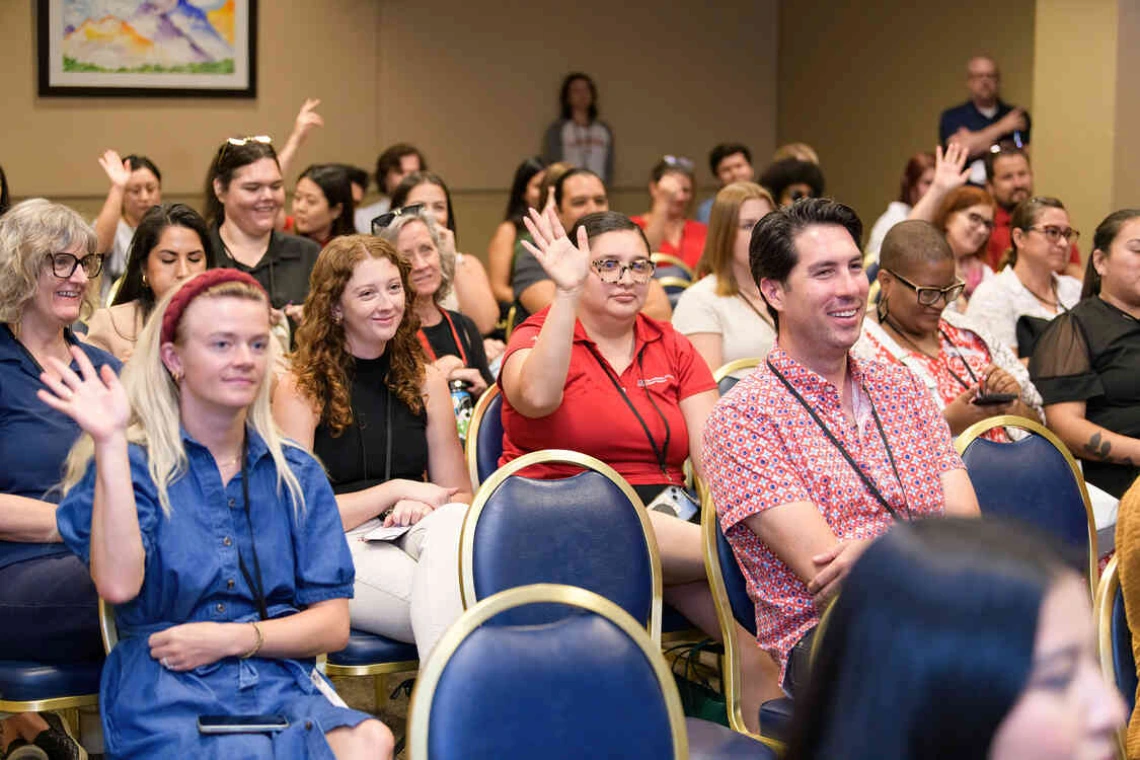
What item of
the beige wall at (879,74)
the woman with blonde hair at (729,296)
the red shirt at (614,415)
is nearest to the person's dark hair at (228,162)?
the woman with blonde hair at (729,296)

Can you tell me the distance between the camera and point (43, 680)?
8.64 ft

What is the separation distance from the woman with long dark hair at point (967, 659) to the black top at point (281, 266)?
370 centimetres

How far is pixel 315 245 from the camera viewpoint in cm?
473

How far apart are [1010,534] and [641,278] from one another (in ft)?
8.07

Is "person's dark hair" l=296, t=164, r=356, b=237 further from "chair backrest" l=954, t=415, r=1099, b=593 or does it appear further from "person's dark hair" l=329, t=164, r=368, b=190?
"chair backrest" l=954, t=415, r=1099, b=593

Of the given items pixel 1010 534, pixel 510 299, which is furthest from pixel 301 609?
pixel 510 299

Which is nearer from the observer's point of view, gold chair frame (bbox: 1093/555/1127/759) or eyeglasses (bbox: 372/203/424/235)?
gold chair frame (bbox: 1093/555/1127/759)

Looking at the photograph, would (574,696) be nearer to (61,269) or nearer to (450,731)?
(450,731)

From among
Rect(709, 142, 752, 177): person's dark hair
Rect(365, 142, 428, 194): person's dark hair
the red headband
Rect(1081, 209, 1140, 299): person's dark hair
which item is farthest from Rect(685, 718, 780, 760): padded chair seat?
Rect(709, 142, 752, 177): person's dark hair

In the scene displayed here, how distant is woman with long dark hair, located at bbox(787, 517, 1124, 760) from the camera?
3.20 ft

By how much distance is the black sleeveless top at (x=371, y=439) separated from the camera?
3246 millimetres

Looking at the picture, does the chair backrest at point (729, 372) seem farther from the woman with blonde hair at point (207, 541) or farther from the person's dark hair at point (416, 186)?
the person's dark hair at point (416, 186)

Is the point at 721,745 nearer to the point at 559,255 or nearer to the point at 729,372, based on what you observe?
the point at 559,255

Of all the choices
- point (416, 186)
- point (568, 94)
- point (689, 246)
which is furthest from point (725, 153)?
point (416, 186)
